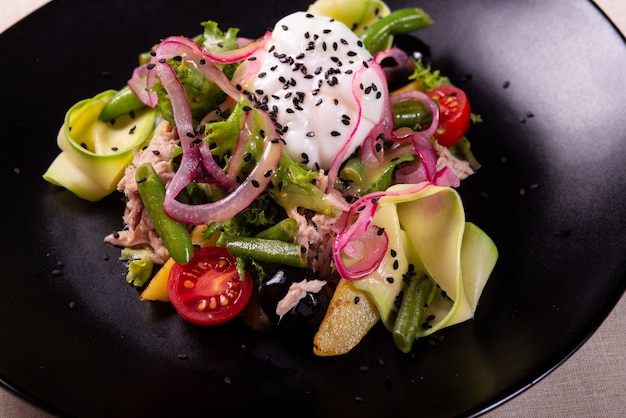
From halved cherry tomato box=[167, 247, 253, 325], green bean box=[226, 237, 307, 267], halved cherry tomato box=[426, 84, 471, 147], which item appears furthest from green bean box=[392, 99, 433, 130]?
halved cherry tomato box=[167, 247, 253, 325]

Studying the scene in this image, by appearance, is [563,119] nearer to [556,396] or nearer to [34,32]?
[556,396]

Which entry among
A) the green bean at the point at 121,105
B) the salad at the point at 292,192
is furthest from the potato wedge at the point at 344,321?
the green bean at the point at 121,105

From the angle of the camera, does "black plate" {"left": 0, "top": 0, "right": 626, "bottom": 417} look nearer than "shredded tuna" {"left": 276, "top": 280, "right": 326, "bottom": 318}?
Yes

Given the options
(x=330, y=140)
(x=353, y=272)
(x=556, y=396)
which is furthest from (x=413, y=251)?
(x=556, y=396)

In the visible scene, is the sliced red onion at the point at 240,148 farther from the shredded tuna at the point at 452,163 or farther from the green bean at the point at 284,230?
the shredded tuna at the point at 452,163

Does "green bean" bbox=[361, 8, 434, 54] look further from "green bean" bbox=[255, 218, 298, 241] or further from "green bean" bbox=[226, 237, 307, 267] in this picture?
"green bean" bbox=[226, 237, 307, 267]

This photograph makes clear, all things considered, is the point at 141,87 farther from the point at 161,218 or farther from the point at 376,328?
the point at 376,328

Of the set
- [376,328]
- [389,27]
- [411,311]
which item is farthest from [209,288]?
[389,27]
